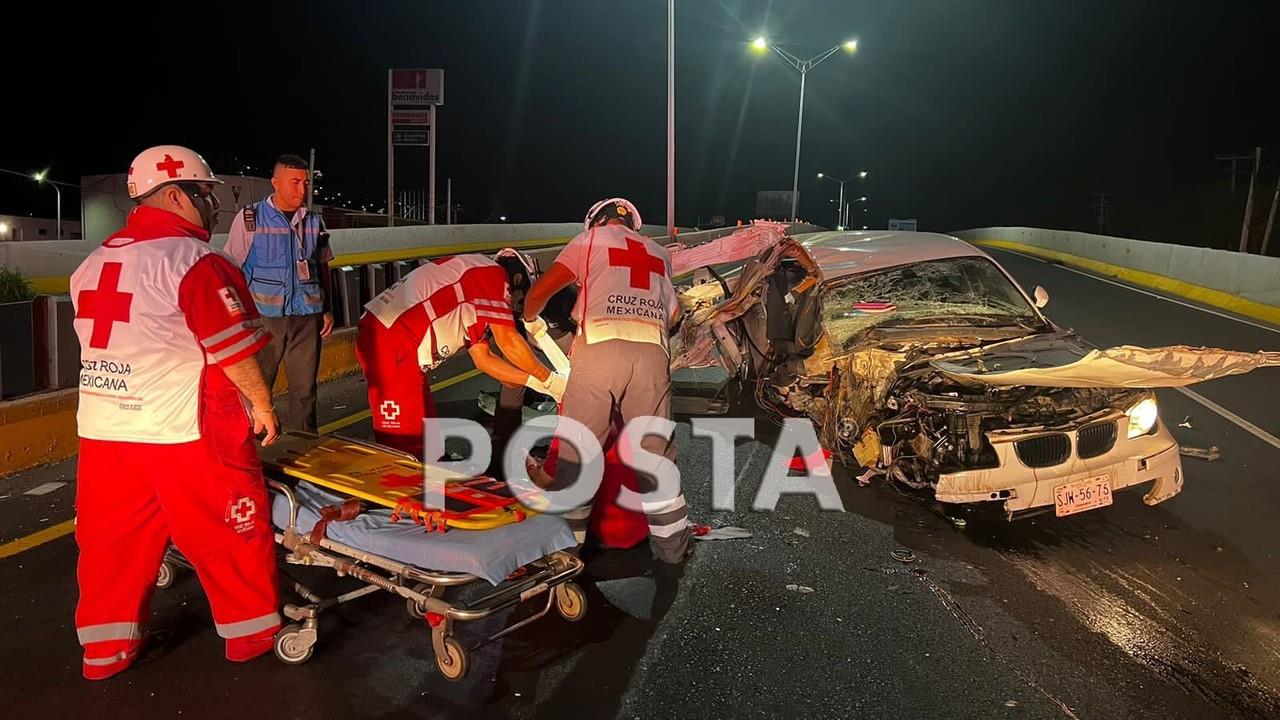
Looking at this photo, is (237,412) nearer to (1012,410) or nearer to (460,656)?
(460,656)

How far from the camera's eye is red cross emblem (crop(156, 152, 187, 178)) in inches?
129

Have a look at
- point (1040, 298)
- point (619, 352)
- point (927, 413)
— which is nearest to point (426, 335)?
point (619, 352)

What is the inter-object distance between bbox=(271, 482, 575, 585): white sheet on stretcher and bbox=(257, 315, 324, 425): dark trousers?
209 cm

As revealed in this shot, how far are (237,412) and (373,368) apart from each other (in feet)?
5.17

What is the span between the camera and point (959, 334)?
6.06 meters

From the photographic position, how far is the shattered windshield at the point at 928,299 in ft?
21.0

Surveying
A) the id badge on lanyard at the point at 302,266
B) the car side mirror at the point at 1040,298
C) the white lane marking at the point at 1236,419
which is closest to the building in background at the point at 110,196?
the id badge on lanyard at the point at 302,266

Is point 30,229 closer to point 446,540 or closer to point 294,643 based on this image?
point 294,643

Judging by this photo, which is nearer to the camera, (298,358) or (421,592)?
(421,592)

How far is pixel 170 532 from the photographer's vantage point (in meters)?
3.26

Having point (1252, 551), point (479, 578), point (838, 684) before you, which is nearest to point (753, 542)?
point (838, 684)

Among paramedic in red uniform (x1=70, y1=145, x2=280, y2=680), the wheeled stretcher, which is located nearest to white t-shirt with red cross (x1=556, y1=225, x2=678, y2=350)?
the wheeled stretcher

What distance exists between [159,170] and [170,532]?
132 centimetres

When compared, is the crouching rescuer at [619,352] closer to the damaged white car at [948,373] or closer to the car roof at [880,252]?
the damaged white car at [948,373]
